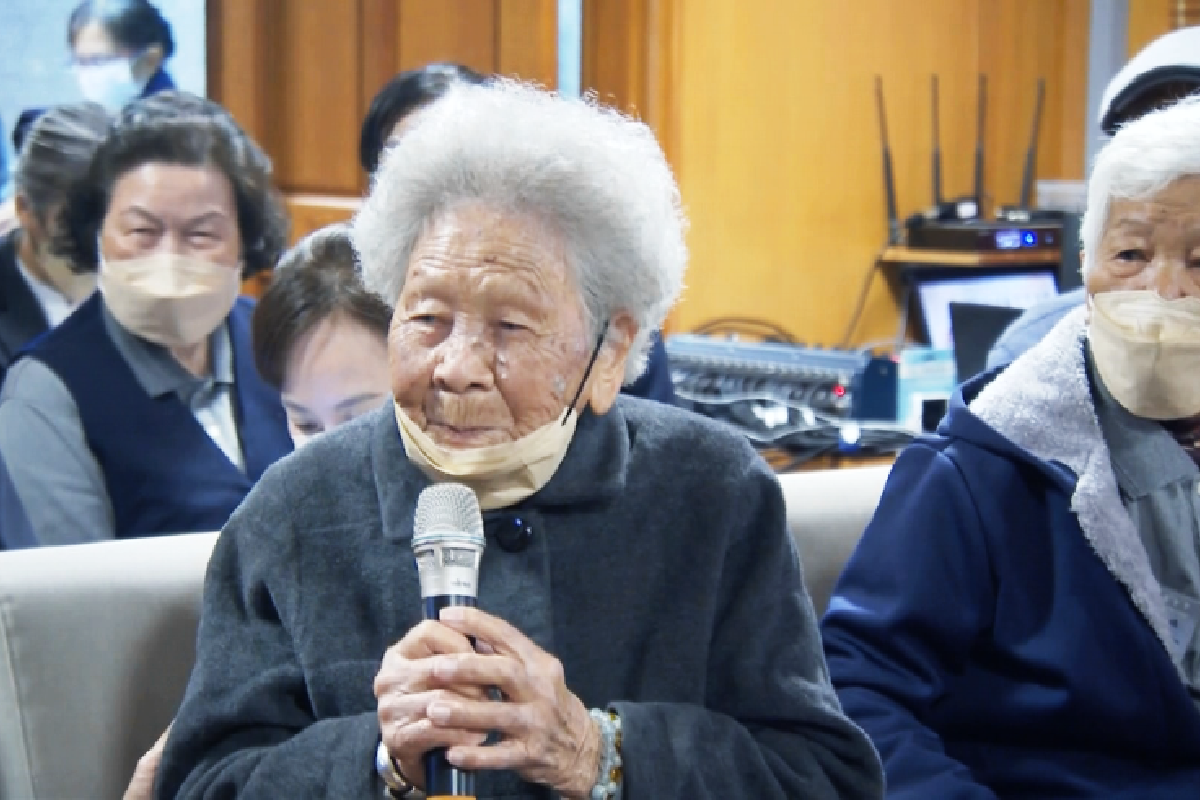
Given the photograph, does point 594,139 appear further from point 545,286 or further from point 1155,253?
point 1155,253

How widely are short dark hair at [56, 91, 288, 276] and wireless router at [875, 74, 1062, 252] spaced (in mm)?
2904

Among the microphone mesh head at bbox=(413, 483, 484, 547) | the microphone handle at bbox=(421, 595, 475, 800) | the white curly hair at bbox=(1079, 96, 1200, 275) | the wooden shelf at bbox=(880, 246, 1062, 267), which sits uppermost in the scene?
the white curly hair at bbox=(1079, 96, 1200, 275)

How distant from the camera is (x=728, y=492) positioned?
1.41 metres

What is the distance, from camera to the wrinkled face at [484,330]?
1314 mm

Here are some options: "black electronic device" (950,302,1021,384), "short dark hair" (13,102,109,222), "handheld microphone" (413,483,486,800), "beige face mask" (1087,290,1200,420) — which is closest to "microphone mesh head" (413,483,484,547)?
"handheld microphone" (413,483,486,800)

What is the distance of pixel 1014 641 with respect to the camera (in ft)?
5.57

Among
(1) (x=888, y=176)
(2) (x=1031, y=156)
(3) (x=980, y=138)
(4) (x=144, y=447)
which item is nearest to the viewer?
(4) (x=144, y=447)

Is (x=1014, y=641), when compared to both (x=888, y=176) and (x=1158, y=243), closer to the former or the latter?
(x=1158, y=243)

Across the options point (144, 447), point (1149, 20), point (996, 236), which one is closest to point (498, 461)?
point (144, 447)

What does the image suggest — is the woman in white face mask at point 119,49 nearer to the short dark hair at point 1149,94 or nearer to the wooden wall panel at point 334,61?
the wooden wall panel at point 334,61

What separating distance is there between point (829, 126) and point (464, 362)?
4.03 metres

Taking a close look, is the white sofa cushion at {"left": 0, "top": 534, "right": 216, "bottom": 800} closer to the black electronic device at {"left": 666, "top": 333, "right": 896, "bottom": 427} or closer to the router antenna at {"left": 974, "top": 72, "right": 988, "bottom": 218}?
Result: the black electronic device at {"left": 666, "top": 333, "right": 896, "bottom": 427}

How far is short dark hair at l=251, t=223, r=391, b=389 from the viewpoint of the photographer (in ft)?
6.36

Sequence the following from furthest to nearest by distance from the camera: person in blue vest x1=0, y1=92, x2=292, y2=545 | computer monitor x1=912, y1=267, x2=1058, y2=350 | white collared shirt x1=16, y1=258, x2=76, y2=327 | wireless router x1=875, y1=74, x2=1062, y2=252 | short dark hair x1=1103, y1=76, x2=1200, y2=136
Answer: wireless router x1=875, y1=74, x2=1062, y2=252 → computer monitor x1=912, y1=267, x2=1058, y2=350 → white collared shirt x1=16, y1=258, x2=76, y2=327 → short dark hair x1=1103, y1=76, x2=1200, y2=136 → person in blue vest x1=0, y1=92, x2=292, y2=545
